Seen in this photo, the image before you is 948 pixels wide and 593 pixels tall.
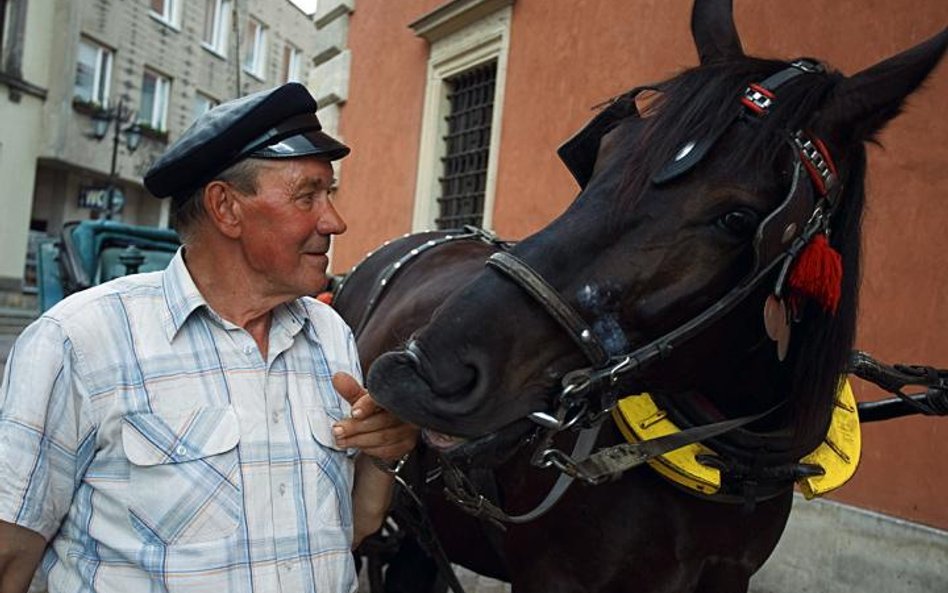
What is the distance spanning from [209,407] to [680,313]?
819mm

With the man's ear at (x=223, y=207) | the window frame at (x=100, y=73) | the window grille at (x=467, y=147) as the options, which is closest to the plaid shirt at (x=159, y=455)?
the man's ear at (x=223, y=207)

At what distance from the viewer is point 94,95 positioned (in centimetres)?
1909

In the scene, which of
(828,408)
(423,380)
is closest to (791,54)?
(828,408)

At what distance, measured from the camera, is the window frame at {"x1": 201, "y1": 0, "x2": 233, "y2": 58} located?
22859 millimetres

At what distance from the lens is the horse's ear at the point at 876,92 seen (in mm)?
1489

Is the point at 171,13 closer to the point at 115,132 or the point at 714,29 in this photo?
the point at 115,132

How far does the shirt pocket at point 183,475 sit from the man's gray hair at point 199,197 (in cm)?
36

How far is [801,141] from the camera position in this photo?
5.04ft

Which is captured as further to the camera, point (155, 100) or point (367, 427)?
point (155, 100)

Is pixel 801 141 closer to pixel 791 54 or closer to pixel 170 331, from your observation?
pixel 170 331

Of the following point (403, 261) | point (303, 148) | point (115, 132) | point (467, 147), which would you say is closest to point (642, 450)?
point (303, 148)

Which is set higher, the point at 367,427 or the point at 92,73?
the point at 92,73

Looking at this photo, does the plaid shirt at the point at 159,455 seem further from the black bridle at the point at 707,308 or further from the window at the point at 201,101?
the window at the point at 201,101

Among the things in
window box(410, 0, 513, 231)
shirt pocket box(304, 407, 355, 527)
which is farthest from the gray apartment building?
shirt pocket box(304, 407, 355, 527)
